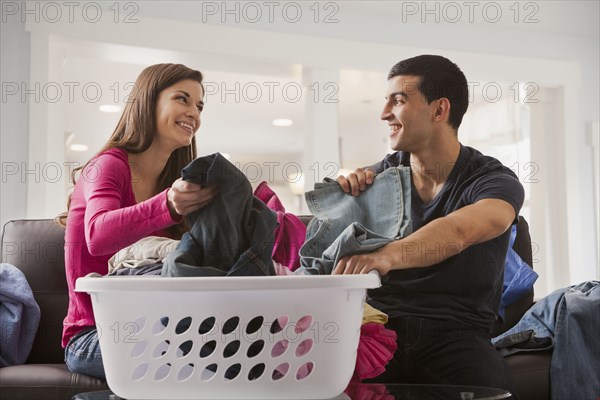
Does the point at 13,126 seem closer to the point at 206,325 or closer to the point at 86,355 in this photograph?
the point at 86,355

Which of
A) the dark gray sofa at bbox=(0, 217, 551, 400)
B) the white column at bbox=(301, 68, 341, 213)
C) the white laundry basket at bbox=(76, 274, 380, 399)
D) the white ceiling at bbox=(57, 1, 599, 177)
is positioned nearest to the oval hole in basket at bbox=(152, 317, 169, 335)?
the white laundry basket at bbox=(76, 274, 380, 399)

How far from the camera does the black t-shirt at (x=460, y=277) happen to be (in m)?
1.62

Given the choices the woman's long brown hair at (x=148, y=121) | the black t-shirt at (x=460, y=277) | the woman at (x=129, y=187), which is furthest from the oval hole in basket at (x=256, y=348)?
the woman's long brown hair at (x=148, y=121)

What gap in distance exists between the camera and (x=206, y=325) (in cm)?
99

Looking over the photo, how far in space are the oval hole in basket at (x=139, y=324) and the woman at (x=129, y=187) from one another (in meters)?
0.41

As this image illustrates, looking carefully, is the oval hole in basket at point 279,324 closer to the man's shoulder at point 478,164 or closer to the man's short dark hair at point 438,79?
the man's shoulder at point 478,164

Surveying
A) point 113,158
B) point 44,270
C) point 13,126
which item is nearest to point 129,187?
point 113,158

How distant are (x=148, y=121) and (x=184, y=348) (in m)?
0.99

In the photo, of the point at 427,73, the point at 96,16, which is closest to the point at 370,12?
the point at 96,16

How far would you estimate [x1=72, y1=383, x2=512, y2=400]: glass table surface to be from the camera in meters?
1.08

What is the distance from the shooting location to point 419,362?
158 centimetres

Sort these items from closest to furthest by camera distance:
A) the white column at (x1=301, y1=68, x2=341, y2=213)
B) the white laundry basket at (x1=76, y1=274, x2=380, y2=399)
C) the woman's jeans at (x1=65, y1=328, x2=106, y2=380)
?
the white laundry basket at (x1=76, y1=274, x2=380, y2=399) < the woman's jeans at (x1=65, y1=328, x2=106, y2=380) < the white column at (x1=301, y1=68, x2=341, y2=213)

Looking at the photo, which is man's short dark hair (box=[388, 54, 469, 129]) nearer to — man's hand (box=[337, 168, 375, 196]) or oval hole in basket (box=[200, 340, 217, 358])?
man's hand (box=[337, 168, 375, 196])

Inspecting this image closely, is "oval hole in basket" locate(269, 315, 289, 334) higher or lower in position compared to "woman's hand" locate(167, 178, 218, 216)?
lower
